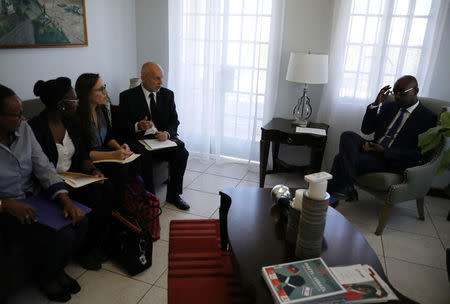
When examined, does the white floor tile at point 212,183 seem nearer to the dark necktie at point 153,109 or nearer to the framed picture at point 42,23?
the dark necktie at point 153,109

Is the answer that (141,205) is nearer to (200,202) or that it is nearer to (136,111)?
(200,202)

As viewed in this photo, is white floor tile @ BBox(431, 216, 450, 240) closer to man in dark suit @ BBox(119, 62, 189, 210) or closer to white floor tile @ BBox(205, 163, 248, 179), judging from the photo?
white floor tile @ BBox(205, 163, 248, 179)

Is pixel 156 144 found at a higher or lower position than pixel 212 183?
higher

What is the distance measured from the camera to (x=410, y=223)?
286cm

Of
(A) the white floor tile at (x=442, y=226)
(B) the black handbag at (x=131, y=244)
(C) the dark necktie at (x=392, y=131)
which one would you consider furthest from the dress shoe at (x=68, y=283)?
(A) the white floor tile at (x=442, y=226)

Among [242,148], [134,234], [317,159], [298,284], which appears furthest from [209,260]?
[242,148]

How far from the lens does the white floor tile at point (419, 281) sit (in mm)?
2040

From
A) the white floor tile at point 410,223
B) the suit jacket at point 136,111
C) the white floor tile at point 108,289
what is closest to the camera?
the white floor tile at point 108,289

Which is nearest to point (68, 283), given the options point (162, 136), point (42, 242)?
point (42, 242)

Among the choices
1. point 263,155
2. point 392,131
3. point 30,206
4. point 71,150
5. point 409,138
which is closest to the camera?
point 30,206

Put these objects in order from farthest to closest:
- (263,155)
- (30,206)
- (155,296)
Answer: (263,155), (155,296), (30,206)

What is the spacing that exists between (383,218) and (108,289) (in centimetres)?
207

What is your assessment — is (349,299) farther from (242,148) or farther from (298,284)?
(242,148)

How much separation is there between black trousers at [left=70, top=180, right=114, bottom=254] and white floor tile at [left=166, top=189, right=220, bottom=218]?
0.80 metres
